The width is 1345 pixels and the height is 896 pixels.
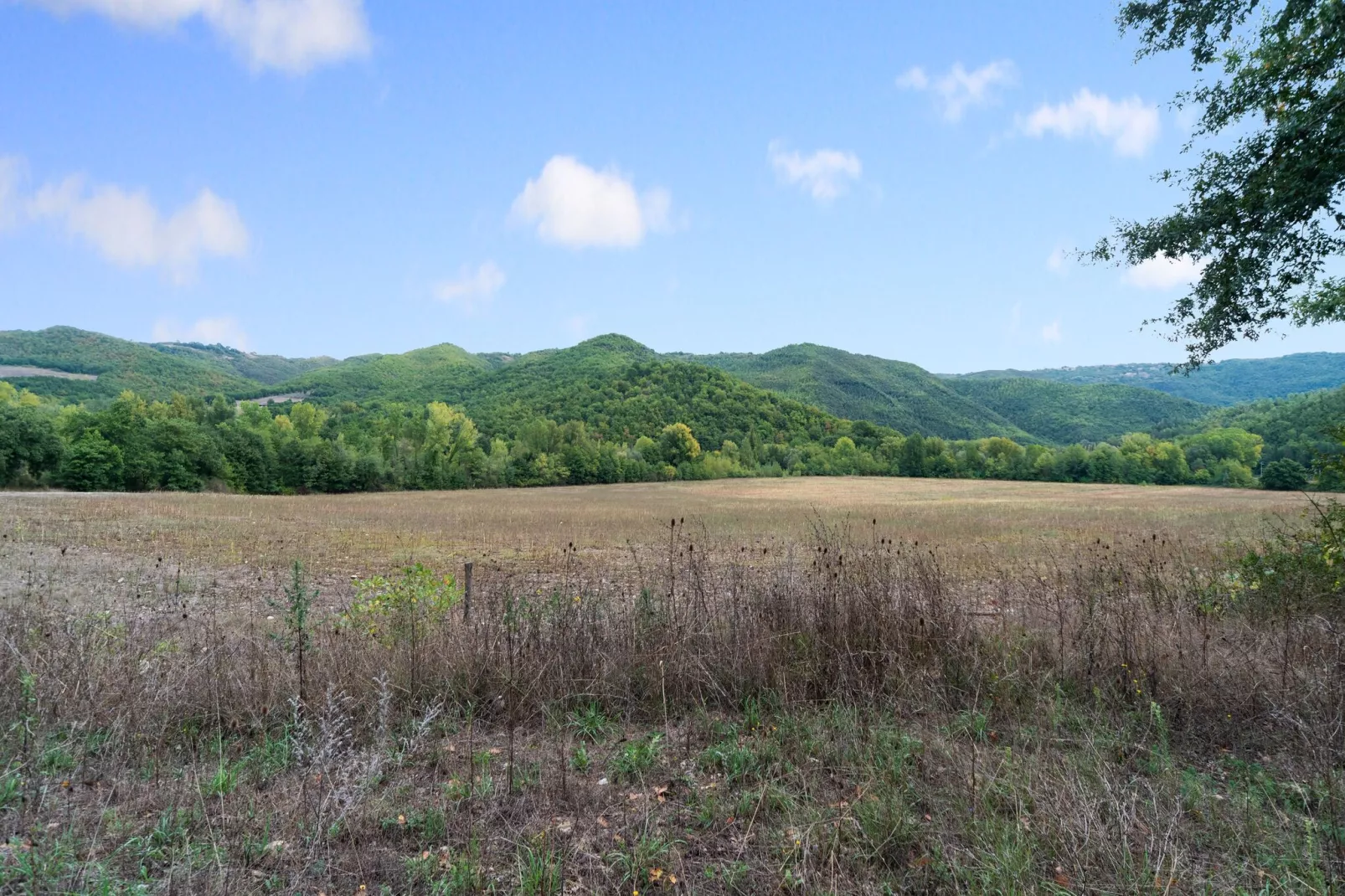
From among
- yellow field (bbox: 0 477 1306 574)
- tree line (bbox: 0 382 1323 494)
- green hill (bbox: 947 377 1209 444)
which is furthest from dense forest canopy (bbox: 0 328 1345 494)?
yellow field (bbox: 0 477 1306 574)

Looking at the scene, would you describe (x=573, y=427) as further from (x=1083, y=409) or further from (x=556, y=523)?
(x=1083, y=409)

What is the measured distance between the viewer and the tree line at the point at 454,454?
62781mm

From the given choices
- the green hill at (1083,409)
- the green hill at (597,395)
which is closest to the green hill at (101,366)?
the green hill at (597,395)

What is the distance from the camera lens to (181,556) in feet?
59.6

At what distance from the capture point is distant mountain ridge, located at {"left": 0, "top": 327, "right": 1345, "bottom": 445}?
13188cm

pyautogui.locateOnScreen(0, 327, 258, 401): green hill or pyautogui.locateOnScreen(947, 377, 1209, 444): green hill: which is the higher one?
pyautogui.locateOnScreen(0, 327, 258, 401): green hill

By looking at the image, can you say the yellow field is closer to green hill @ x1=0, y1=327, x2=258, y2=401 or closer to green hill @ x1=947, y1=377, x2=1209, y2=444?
green hill @ x1=947, y1=377, x2=1209, y2=444

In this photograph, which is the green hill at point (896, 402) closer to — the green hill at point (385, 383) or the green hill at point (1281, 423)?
the green hill at point (1281, 423)

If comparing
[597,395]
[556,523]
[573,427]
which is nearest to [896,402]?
[597,395]

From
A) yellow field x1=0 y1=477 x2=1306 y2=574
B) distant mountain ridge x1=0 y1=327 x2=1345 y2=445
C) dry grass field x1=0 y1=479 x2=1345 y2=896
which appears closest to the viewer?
dry grass field x1=0 y1=479 x2=1345 y2=896

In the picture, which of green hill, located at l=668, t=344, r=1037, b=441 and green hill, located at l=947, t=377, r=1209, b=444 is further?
green hill, located at l=668, t=344, r=1037, b=441

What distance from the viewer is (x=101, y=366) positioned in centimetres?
15988

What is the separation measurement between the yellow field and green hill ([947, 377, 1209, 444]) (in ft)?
321

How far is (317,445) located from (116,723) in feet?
267
